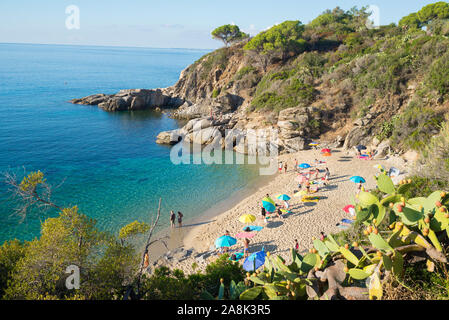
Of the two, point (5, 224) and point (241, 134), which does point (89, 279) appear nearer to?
point (5, 224)

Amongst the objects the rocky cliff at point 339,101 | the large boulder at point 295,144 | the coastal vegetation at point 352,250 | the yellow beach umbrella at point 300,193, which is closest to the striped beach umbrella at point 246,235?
the coastal vegetation at point 352,250

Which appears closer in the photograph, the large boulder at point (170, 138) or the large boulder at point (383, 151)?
the large boulder at point (383, 151)

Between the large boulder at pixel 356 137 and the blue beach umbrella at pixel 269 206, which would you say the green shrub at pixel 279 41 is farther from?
the blue beach umbrella at pixel 269 206

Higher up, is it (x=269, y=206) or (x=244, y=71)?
(x=244, y=71)

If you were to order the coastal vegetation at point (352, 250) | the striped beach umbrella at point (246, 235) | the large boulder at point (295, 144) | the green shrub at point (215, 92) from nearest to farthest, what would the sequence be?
the coastal vegetation at point (352, 250) < the striped beach umbrella at point (246, 235) < the large boulder at point (295, 144) < the green shrub at point (215, 92)

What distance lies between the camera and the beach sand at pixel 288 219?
15.0 meters

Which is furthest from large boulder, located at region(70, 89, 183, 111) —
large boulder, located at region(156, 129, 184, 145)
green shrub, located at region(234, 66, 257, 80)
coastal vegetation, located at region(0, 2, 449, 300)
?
coastal vegetation, located at region(0, 2, 449, 300)

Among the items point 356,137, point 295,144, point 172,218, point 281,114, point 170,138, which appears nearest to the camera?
point 172,218

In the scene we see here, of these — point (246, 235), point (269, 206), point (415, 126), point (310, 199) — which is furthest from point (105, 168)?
point (415, 126)

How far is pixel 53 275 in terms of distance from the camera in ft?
22.2

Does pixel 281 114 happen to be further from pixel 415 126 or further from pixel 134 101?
pixel 134 101

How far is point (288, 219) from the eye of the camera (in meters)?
17.4

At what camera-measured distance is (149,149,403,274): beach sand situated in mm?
14977
